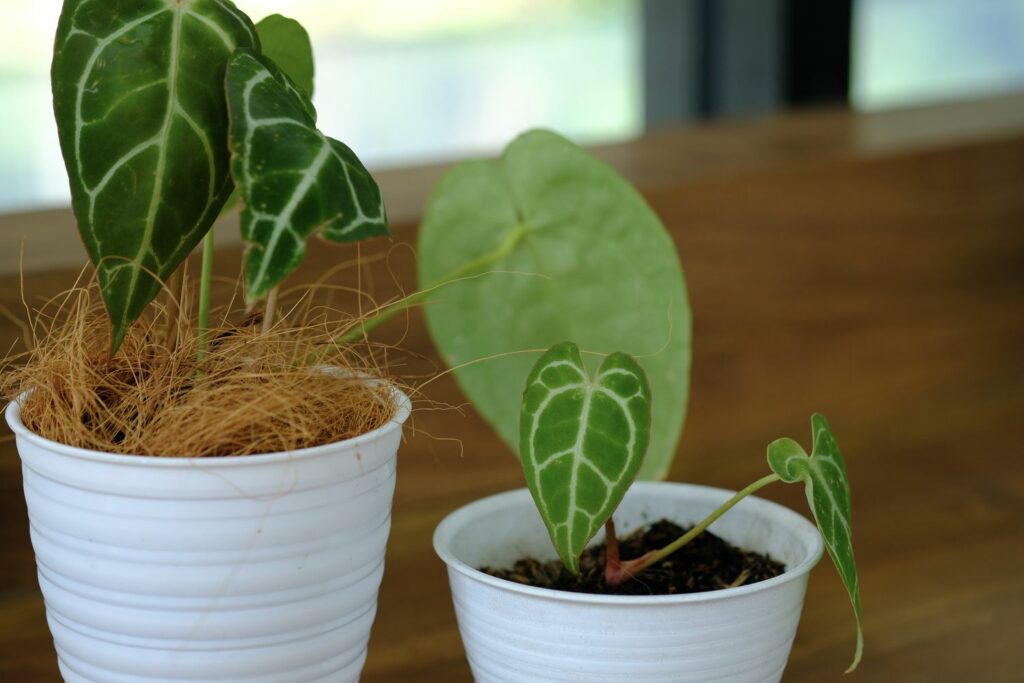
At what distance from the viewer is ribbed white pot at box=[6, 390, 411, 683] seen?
50 cm

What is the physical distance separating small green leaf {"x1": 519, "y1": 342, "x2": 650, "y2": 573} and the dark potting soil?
0.24 ft

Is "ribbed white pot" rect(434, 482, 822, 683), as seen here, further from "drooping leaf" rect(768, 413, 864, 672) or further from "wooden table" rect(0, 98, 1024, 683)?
"wooden table" rect(0, 98, 1024, 683)

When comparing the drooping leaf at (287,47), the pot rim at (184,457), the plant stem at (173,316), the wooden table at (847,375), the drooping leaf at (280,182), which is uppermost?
the drooping leaf at (287,47)

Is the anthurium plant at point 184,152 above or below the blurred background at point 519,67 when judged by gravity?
above

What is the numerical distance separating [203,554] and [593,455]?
171 millimetres

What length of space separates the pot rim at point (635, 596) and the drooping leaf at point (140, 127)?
0.63 feet

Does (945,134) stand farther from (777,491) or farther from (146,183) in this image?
(146,183)

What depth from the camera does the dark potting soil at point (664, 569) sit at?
0.62m

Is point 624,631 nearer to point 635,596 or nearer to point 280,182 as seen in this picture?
point 635,596

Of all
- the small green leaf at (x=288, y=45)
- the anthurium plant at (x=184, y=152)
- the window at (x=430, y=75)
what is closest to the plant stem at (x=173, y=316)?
the anthurium plant at (x=184, y=152)

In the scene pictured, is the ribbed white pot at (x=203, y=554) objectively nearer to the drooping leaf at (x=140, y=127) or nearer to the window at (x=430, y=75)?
the drooping leaf at (x=140, y=127)

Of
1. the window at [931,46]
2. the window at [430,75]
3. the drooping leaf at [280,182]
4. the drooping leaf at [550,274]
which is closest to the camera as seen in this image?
the drooping leaf at [280,182]

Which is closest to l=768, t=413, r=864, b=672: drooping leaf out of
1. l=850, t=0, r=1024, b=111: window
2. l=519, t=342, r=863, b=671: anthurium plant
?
l=519, t=342, r=863, b=671: anthurium plant

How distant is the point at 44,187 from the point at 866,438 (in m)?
1.50
